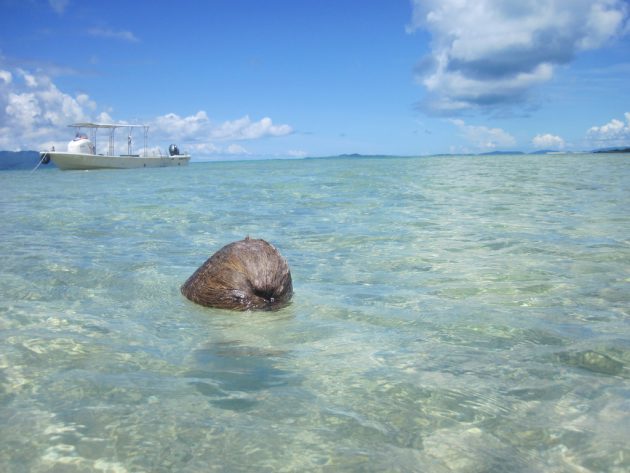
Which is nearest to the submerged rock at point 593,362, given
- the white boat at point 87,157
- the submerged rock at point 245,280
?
the submerged rock at point 245,280

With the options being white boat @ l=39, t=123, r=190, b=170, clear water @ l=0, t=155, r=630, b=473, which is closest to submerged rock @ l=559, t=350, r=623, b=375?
clear water @ l=0, t=155, r=630, b=473

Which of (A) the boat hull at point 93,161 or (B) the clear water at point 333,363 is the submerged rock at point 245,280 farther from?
(A) the boat hull at point 93,161

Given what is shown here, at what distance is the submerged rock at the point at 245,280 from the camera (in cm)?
533

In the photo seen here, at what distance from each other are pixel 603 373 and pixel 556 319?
1230mm

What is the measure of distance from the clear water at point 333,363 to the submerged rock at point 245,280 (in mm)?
179

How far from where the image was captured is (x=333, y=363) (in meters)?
3.77

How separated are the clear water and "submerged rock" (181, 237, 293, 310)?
0.18m

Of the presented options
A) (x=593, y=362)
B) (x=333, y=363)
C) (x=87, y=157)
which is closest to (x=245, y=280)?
(x=333, y=363)

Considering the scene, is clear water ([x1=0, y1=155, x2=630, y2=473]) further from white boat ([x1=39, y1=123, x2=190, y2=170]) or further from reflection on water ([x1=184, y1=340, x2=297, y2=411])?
white boat ([x1=39, y1=123, x2=190, y2=170])

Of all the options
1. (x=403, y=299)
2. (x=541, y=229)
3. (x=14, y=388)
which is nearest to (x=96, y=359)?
(x=14, y=388)

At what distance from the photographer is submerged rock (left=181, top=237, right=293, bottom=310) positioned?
533cm

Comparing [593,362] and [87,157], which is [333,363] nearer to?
[593,362]

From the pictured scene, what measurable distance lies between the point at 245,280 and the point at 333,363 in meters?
1.88

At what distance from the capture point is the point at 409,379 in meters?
3.46
